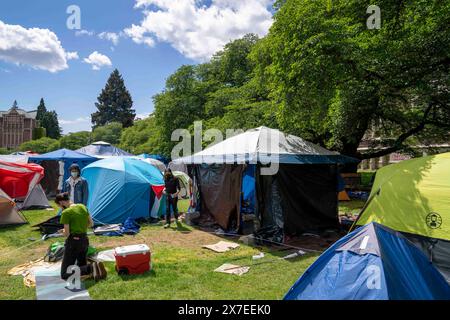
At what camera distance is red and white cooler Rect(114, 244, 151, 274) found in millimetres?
5691

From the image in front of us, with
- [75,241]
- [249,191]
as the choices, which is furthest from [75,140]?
[75,241]

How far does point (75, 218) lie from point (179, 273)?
2.05 meters

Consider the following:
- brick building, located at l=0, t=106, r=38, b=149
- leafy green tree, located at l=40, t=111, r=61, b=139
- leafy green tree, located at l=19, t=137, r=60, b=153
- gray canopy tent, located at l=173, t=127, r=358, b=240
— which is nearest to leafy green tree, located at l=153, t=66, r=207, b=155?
gray canopy tent, located at l=173, t=127, r=358, b=240

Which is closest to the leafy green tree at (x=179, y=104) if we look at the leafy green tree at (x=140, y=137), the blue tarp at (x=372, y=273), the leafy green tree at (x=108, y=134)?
the leafy green tree at (x=140, y=137)

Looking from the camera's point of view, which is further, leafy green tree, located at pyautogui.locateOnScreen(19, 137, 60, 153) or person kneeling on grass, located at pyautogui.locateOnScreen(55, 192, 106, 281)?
leafy green tree, located at pyautogui.locateOnScreen(19, 137, 60, 153)

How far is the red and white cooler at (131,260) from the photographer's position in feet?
18.7

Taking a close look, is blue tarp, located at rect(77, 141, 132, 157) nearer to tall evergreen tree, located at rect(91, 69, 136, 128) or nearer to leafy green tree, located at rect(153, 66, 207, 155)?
leafy green tree, located at rect(153, 66, 207, 155)

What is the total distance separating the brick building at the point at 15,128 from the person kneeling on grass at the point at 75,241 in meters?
74.1

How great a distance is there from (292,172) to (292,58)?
3.13 metres

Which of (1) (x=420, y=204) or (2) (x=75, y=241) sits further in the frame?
(1) (x=420, y=204)

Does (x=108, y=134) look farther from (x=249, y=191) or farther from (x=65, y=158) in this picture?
(x=249, y=191)

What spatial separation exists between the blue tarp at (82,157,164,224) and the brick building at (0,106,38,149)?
226ft

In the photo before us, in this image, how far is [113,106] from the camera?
80000mm
